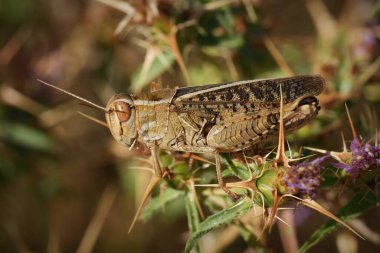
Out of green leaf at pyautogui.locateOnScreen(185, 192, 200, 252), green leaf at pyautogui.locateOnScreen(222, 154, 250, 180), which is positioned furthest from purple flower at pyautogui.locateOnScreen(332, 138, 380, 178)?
green leaf at pyautogui.locateOnScreen(185, 192, 200, 252)

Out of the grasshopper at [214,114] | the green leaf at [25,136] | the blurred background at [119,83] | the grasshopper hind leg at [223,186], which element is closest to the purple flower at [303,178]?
the grasshopper hind leg at [223,186]

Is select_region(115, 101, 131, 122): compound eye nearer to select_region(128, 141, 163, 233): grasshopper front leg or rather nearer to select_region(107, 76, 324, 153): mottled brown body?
select_region(107, 76, 324, 153): mottled brown body

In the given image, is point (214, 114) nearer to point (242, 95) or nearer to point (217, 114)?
point (217, 114)

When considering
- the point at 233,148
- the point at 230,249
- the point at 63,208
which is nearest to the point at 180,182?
the point at 233,148

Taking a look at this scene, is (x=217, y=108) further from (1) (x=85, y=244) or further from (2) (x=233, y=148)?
(1) (x=85, y=244)

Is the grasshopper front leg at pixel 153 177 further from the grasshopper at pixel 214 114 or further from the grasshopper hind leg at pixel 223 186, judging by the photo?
the grasshopper hind leg at pixel 223 186
